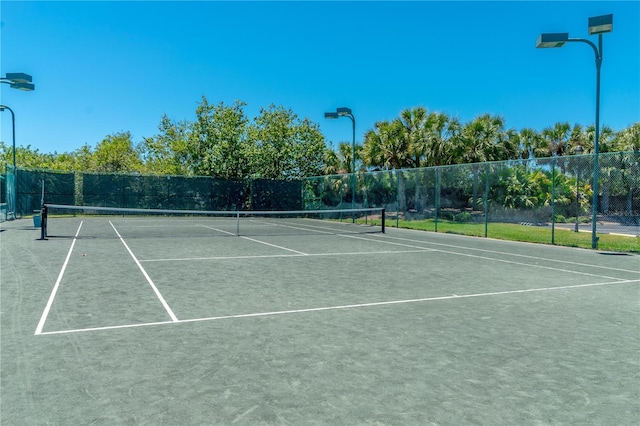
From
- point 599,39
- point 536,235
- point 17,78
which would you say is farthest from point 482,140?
point 17,78

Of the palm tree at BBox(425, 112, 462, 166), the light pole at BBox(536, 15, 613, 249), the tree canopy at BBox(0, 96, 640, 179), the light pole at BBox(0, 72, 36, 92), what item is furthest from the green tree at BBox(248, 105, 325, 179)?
the light pole at BBox(536, 15, 613, 249)

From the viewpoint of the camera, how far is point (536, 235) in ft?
58.1

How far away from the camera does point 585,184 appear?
17531 millimetres

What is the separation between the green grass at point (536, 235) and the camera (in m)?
15.4

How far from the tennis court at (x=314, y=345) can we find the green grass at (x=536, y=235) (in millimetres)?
6495

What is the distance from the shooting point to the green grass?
1536 centimetres

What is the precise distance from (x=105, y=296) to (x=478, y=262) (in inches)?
327

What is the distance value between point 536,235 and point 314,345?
15.4 meters

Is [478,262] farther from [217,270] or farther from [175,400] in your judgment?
[175,400]

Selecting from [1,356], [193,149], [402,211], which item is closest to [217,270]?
[1,356]

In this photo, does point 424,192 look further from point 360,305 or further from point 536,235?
point 360,305

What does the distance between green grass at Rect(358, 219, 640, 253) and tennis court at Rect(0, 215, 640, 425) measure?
650cm

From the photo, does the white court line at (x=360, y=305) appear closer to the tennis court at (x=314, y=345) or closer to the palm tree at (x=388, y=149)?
the tennis court at (x=314, y=345)

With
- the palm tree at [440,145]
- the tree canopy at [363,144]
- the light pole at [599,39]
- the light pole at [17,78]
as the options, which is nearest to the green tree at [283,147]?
the tree canopy at [363,144]
